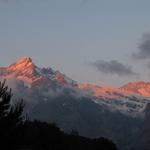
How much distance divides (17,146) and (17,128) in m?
1.41

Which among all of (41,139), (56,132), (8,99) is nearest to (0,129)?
(8,99)

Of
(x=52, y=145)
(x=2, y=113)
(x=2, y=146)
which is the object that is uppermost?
(x=52, y=145)

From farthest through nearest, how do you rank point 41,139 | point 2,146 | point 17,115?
point 41,139 < point 17,115 < point 2,146

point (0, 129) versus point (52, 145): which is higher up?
point (52, 145)

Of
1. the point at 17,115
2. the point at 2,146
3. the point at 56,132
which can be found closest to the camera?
the point at 2,146

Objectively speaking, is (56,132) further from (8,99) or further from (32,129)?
(8,99)

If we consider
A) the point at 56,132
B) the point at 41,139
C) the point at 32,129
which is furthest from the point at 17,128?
the point at 56,132

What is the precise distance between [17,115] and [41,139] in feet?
242

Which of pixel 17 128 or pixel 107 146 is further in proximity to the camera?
pixel 107 146

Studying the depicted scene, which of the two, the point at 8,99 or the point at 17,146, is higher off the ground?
the point at 8,99

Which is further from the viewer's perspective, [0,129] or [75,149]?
[75,149]

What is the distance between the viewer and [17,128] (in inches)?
1756

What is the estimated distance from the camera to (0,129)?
4291cm

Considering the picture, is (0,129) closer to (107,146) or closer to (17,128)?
(17,128)
